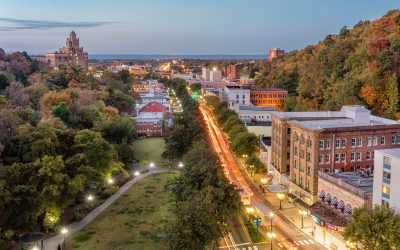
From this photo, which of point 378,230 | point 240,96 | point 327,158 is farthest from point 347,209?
point 240,96

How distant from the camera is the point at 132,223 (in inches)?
1695

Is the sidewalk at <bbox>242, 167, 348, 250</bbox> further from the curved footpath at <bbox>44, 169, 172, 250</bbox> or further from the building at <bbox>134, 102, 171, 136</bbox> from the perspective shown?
the building at <bbox>134, 102, 171, 136</bbox>

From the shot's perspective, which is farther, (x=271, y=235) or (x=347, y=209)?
(x=347, y=209)

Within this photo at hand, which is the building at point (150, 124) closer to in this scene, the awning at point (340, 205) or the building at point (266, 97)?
the building at point (266, 97)

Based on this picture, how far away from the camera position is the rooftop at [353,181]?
3847 cm

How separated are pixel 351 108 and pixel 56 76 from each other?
6918cm

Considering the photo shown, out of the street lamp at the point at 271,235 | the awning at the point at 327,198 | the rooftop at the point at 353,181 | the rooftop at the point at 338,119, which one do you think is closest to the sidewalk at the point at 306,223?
the awning at the point at 327,198

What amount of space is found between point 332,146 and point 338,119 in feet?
30.4


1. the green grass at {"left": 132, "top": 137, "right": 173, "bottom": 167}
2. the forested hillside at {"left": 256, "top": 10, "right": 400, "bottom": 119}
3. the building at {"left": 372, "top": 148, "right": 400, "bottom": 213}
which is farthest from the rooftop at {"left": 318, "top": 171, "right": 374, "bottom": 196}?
the forested hillside at {"left": 256, "top": 10, "right": 400, "bottom": 119}

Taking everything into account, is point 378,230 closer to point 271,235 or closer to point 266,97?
point 271,235

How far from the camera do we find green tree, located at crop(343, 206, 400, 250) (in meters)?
28.8

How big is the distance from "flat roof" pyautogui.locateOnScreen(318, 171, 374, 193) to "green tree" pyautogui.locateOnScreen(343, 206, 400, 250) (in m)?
8.08

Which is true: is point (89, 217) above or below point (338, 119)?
below

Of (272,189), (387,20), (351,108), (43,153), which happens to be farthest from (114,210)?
(387,20)
